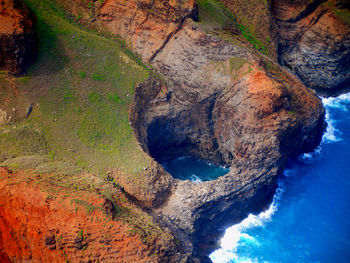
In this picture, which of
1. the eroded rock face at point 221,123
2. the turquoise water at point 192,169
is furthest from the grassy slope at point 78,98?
the turquoise water at point 192,169

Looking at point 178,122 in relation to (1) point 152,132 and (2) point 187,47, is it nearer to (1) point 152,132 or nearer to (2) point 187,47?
(1) point 152,132

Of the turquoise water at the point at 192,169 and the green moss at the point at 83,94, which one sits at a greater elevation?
the green moss at the point at 83,94

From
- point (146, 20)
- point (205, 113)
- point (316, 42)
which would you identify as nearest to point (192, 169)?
point (205, 113)

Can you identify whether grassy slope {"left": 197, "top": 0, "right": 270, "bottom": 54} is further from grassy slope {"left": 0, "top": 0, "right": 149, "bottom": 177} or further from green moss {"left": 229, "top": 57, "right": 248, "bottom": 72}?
grassy slope {"left": 0, "top": 0, "right": 149, "bottom": 177}

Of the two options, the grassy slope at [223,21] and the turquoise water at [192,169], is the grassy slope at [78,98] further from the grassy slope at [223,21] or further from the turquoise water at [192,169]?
the grassy slope at [223,21]

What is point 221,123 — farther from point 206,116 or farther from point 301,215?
point 301,215
